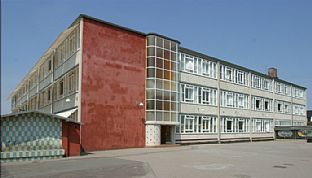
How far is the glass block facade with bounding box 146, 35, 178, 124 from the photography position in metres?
29.2

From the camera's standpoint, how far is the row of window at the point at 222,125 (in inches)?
1334

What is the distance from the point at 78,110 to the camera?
79.8 ft

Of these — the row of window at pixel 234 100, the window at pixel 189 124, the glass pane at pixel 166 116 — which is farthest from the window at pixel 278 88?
the glass pane at pixel 166 116

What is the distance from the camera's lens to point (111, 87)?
87.3 feet

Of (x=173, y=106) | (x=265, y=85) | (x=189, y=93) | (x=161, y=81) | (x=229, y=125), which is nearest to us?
(x=161, y=81)

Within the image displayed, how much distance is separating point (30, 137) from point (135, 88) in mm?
11499

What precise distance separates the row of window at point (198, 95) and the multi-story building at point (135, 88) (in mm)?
102

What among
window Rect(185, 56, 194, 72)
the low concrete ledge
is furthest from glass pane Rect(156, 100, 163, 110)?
the low concrete ledge

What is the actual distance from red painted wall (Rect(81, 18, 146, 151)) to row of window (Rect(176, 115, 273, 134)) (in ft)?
21.4

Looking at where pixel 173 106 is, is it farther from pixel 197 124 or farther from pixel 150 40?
pixel 150 40

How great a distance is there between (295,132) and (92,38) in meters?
37.6

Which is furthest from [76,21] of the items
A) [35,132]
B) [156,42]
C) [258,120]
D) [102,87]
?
[258,120]

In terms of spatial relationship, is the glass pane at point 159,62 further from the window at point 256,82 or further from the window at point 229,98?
the window at point 256,82

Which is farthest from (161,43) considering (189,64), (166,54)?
(189,64)
